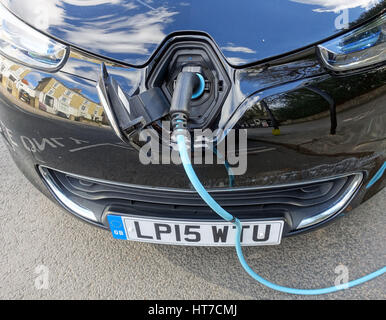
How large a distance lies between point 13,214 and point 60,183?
0.61 metres

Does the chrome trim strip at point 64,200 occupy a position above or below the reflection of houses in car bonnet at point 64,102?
below

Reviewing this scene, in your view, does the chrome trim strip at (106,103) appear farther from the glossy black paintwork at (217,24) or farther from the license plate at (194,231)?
the license plate at (194,231)

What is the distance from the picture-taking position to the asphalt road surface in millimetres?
1697

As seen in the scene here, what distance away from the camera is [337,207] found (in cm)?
153

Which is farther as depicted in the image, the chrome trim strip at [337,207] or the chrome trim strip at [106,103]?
the chrome trim strip at [337,207]

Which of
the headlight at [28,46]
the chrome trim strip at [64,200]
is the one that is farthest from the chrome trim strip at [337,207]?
the headlight at [28,46]

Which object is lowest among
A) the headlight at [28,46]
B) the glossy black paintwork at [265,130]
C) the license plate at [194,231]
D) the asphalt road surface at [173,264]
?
the asphalt road surface at [173,264]

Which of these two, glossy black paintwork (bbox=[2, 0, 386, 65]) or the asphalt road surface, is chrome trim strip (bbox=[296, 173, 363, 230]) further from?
glossy black paintwork (bbox=[2, 0, 386, 65])

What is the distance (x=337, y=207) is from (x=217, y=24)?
0.83m

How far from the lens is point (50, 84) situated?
143 centimetres

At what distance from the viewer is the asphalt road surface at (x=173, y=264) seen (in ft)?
5.57

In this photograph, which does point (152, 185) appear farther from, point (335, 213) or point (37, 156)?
point (335, 213)
